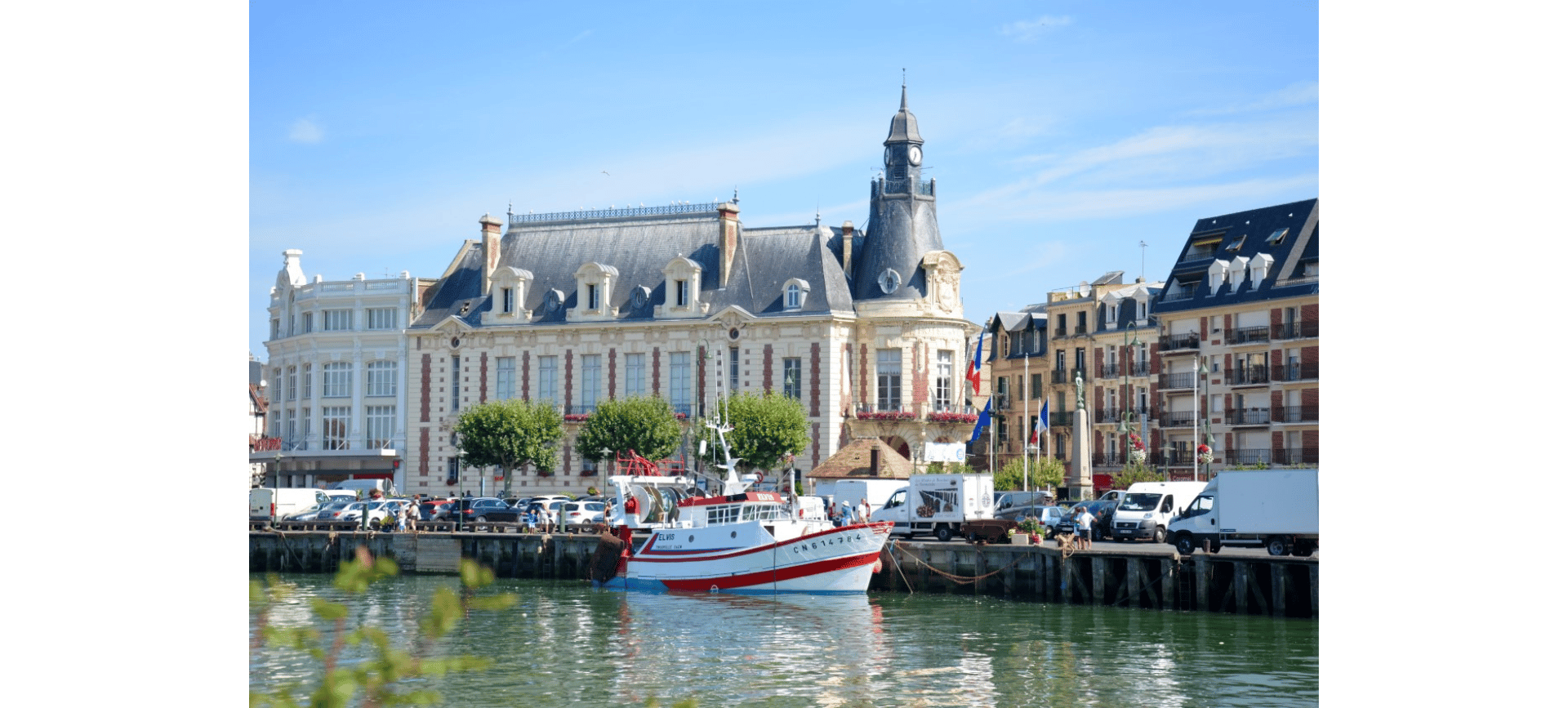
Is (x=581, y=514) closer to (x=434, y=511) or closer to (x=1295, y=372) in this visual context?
(x=434, y=511)

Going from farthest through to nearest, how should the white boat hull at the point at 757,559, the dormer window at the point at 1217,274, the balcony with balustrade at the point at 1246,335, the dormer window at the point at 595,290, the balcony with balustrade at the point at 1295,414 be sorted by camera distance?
1. the dormer window at the point at 595,290
2. the dormer window at the point at 1217,274
3. the balcony with balustrade at the point at 1246,335
4. the balcony with balustrade at the point at 1295,414
5. the white boat hull at the point at 757,559

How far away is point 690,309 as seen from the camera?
69438mm

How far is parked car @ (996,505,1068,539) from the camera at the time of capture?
43875mm

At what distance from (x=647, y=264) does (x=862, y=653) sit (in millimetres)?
46648

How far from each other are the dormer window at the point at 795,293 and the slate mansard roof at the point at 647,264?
0.19m

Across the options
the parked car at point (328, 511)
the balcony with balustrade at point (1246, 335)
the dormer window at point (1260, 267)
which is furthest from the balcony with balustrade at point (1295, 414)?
the parked car at point (328, 511)

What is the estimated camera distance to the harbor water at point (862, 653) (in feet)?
70.0

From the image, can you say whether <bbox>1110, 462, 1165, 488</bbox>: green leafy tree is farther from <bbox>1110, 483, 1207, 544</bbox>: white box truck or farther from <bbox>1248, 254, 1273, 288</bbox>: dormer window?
<bbox>1110, 483, 1207, 544</bbox>: white box truck

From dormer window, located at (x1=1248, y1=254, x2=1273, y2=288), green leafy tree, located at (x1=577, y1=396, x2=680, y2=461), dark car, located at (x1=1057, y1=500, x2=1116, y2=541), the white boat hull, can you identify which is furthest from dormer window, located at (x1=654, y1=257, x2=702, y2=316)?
the white boat hull

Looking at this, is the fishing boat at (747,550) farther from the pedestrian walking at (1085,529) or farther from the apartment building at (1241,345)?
the apartment building at (1241,345)

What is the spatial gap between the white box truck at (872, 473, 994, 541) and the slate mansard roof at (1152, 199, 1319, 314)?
1844cm
